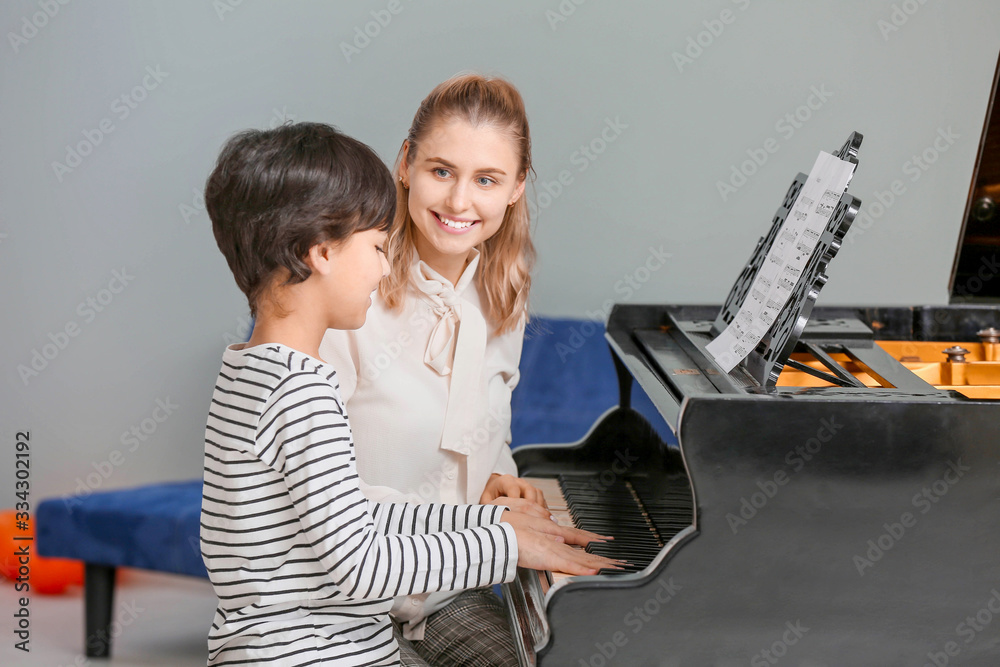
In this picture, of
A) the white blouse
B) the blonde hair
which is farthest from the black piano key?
the blonde hair

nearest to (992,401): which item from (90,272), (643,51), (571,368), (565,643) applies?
(565,643)

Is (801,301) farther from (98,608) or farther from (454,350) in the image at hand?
(98,608)

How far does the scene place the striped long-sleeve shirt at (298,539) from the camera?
46.1 inches

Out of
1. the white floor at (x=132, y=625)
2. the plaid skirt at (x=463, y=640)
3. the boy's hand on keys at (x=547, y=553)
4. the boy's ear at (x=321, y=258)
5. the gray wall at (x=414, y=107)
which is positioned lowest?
the white floor at (x=132, y=625)

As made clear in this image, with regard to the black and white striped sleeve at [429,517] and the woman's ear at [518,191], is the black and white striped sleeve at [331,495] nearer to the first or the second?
the black and white striped sleeve at [429,517]

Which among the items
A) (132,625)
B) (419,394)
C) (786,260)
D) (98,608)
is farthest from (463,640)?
(132,625)

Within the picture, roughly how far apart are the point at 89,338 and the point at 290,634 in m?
2.65

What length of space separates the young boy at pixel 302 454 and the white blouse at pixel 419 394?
0.33 m

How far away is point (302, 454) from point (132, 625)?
7.45 feet

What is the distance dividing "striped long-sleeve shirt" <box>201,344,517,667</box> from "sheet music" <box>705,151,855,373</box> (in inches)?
20.5

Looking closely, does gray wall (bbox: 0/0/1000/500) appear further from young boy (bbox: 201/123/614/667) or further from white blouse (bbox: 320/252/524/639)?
young boy (bbox: 201/123/614/667)

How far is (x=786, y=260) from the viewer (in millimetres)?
1507

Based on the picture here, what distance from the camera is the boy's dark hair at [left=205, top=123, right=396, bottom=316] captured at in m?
1.25

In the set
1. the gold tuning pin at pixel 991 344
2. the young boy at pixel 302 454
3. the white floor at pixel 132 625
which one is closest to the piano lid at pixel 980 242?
the gold tuning pin at pixel 991 344
